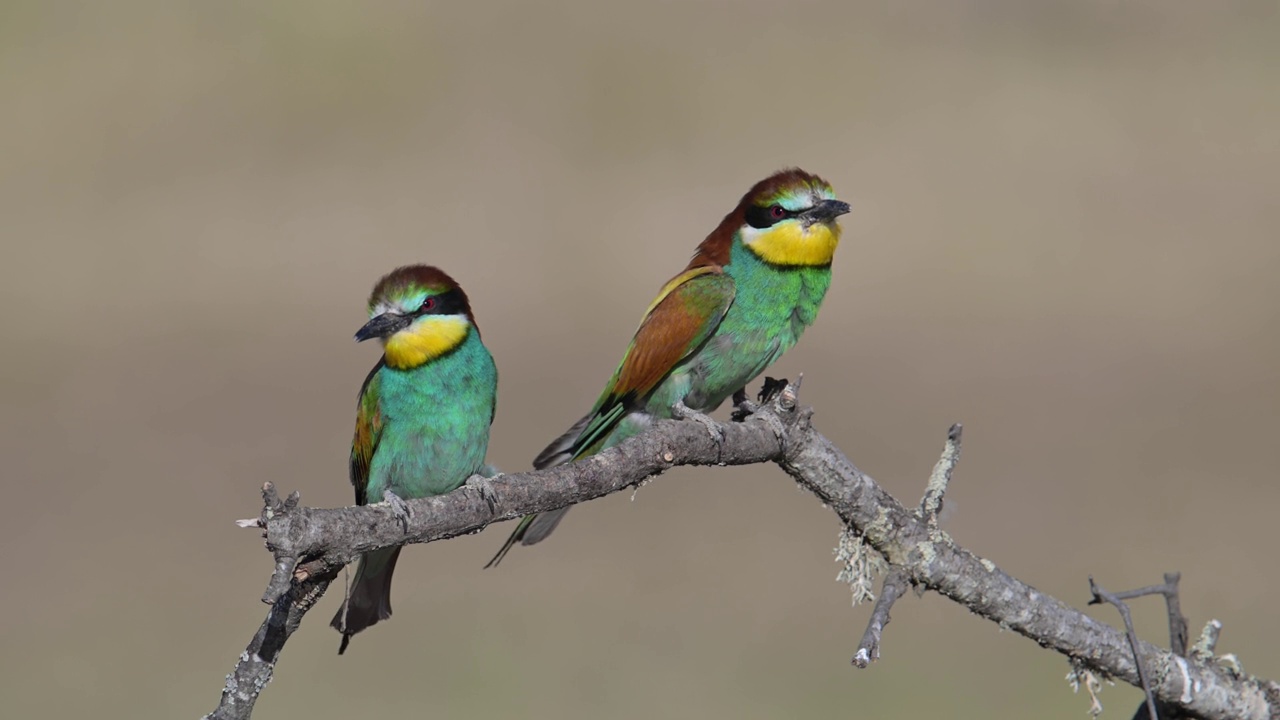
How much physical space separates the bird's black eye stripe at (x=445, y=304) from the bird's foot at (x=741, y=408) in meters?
0.59

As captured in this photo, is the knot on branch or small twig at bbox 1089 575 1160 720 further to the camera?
small twig at bbox 1089 575 1160 720

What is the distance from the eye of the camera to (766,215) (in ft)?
11.9

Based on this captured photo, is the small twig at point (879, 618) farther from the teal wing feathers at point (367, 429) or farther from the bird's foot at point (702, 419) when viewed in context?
the teal wing feathers at point (367, 429)

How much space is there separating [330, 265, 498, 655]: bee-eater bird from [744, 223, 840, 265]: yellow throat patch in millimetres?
733

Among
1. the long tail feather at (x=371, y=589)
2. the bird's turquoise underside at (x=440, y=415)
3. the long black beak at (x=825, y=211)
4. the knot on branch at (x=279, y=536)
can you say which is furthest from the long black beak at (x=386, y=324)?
the knot on branch at (x=279, y=536)

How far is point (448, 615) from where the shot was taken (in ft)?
26.7

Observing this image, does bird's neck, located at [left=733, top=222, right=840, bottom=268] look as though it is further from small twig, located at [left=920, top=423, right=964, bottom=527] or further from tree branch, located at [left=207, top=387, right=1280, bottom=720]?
small twig, located at [left=920, top=423, right=964, bottom=527]

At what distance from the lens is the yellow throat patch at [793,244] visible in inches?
141

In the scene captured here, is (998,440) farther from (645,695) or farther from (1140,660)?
(1140,660)

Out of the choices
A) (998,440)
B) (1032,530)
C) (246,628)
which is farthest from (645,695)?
(998,440)

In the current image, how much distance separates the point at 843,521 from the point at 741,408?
24.8 inches

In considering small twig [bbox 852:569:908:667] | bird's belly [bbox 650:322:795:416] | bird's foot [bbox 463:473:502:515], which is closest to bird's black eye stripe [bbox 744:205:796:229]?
bird's belly [bbox 650:322:795:416]

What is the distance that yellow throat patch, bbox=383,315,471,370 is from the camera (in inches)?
124

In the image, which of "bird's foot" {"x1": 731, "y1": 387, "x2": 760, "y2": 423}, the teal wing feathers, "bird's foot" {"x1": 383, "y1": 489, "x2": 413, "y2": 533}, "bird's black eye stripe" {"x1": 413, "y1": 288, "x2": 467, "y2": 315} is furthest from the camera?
the teal wing feathers
